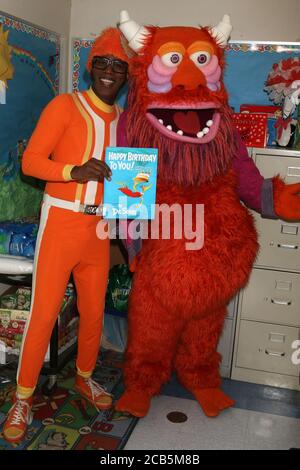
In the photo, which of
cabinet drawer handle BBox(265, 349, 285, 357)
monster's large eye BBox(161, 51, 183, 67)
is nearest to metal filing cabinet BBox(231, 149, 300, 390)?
cabinet drawer handle BBox(265, 349, 285, 357)

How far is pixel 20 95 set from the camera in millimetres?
2242

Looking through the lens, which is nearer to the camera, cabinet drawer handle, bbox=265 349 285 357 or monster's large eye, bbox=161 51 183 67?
monster's large eye, bbox=161 51 183 67

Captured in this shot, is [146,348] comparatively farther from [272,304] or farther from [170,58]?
[170,58]

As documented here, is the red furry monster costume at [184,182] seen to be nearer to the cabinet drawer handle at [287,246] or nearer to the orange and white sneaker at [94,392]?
the orange and white sneaker at [94,392]

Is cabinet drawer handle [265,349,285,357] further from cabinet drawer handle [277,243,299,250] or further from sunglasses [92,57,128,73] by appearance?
sunglasses [92,57,128,73]

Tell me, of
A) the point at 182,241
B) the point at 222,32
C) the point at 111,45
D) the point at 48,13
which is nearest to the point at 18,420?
the point at 182,241

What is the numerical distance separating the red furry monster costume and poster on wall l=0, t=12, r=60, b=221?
0.63 metres

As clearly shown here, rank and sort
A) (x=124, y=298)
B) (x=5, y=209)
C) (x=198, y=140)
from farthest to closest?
(x=124, y=298), (x=5, y=209), (x=198, y=140)

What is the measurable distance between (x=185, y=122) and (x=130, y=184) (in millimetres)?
287

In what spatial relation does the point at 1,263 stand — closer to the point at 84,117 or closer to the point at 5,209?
the point at 5,209

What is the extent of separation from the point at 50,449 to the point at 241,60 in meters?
1.96

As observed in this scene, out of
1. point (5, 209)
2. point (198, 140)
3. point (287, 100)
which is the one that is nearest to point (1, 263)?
point (5, 209)

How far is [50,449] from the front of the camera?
1.77 meters

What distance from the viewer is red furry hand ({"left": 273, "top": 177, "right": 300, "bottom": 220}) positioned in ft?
6.42
